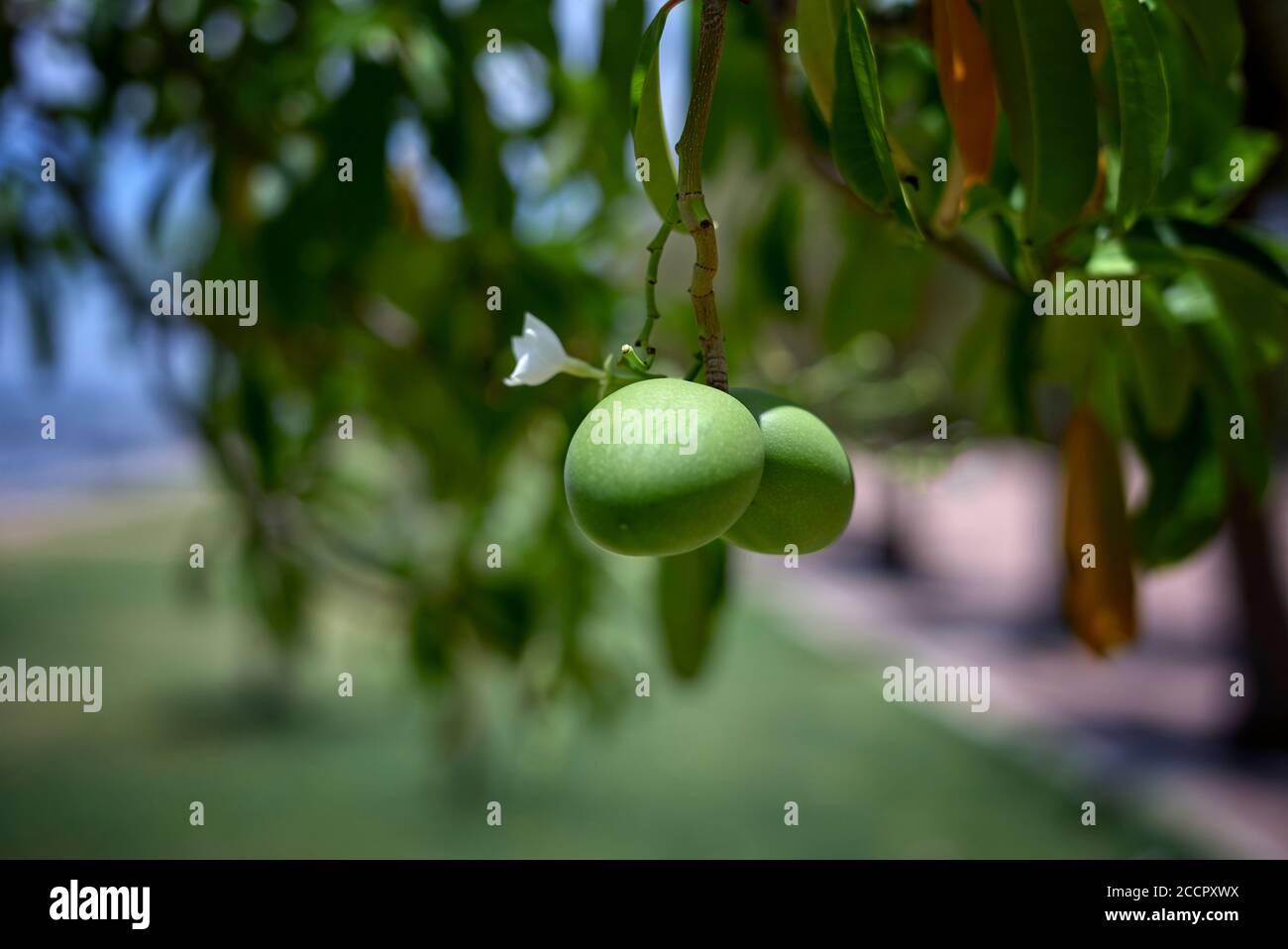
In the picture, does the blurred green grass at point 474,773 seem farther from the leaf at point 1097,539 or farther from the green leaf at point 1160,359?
the green leaf at point 1160,359

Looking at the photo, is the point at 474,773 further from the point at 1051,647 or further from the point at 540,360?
the point at 540,360

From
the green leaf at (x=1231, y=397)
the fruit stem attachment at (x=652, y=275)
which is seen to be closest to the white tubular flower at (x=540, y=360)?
the fruit stem attachment at (x=652, y=275)

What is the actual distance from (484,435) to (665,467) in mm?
739

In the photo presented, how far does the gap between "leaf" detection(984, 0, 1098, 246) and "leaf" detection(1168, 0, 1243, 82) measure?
0.15m

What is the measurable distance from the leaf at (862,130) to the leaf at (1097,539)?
382 mm

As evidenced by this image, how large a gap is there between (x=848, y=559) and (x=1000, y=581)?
52.5 inches

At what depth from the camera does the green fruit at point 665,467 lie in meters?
0.42

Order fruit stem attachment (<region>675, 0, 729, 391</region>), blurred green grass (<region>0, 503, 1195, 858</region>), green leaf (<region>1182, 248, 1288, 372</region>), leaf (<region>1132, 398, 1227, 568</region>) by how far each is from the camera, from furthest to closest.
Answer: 1. blurred green grass (<region>0, 503, 1195, 858</region>)
2. leaf (<region>1132, 398, 1227, 568</region>)
3. green leaf (<region>1182, 248, 1288, 372</region>)
4. fruit stem attachment (<region>675, 0, 729, 391</region>)

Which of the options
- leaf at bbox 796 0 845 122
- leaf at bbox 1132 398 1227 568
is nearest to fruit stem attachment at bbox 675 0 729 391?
leaf at bbox 796 0 845 122

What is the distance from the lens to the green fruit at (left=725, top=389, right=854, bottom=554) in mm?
A: 474

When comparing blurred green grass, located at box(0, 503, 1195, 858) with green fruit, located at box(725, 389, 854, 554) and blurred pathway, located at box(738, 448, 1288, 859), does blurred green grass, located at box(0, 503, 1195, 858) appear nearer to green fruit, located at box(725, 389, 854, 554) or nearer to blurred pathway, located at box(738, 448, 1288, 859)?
blurred pathway, located at box(738, 448, 1288, 859)

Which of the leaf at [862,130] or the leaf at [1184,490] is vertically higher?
the leaf at [862,130]

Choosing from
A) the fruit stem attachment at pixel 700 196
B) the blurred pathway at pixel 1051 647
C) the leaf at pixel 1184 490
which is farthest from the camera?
the blurred pathway at pixel 1051 647

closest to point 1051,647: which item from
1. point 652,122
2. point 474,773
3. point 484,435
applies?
point 474,773
